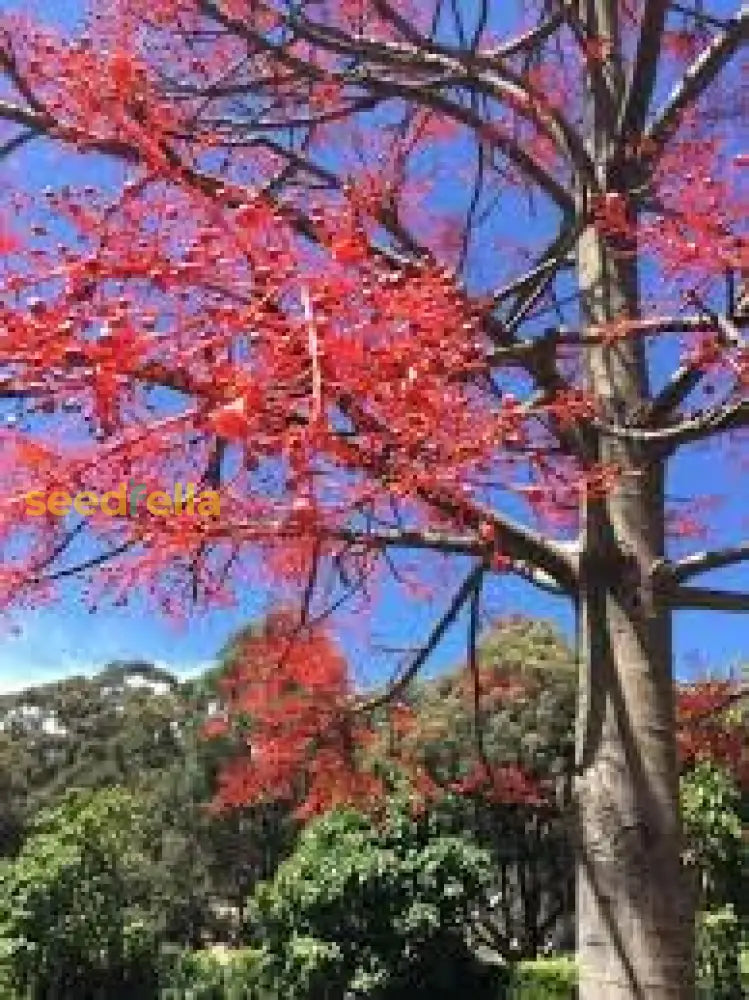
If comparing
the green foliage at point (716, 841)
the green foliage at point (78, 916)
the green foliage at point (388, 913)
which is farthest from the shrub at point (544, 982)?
the green foliage at point (78, 916)

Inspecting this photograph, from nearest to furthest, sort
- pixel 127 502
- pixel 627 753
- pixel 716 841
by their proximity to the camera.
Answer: pixel 127 502
pixel 627 753
pixel 716 841

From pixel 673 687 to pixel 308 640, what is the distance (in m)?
2.04

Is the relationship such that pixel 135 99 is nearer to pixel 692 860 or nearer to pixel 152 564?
pixel 152 564

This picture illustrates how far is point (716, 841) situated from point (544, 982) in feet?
6.48

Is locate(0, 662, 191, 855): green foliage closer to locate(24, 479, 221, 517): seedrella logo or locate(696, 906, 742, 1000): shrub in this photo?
locate(696, 906, 742, 1000): shrub

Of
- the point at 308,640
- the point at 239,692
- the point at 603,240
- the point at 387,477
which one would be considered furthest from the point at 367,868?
the point at 387,477

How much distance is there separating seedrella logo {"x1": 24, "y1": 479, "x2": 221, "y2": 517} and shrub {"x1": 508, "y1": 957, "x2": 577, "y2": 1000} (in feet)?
34.9

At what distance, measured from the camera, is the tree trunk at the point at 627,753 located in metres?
4.31

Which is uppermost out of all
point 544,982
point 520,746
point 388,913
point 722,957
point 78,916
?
point 520,746

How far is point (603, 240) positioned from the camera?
5.20 m

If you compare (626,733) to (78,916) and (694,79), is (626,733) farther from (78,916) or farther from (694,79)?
(78,916)

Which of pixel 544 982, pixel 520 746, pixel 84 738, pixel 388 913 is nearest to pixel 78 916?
pixel 388 913

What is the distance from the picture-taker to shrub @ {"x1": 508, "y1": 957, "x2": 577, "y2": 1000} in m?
14.0

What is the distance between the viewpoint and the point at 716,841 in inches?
540
